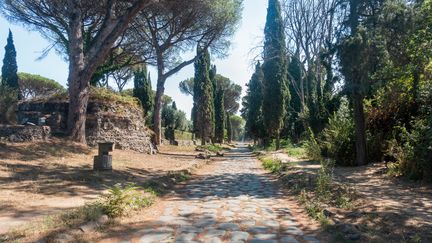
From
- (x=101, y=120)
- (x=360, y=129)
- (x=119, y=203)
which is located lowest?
(x=119, y=203)

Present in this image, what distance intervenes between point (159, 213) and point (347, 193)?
349cm

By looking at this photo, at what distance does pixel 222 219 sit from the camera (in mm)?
5570

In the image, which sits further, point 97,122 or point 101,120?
point 101,120

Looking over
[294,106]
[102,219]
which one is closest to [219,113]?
[294,106]

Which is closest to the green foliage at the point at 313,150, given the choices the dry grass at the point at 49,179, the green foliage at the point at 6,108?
the dry grass at the point at 49,179

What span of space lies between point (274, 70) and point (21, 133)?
60.6 feet

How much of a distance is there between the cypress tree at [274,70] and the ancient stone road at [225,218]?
58.5ft

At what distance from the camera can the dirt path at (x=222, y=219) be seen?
4.59 m

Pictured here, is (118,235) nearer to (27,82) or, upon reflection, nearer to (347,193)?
(347,193)

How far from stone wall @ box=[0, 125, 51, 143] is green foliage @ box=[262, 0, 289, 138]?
16582mm

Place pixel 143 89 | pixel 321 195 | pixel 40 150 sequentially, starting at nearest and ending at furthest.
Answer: pixel 321 195 < pixel 40 150 < pixel 143 89

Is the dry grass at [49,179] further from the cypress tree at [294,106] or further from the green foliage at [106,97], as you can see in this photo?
the cypress tree at [294,106]

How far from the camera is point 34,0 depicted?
61.5 ft

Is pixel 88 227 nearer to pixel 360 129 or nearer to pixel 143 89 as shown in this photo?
pixel 360 129
